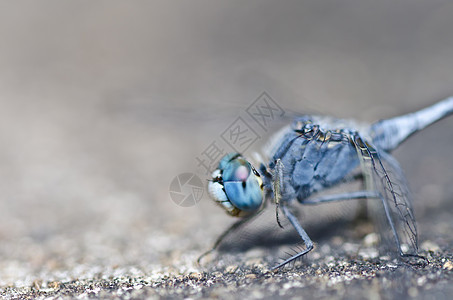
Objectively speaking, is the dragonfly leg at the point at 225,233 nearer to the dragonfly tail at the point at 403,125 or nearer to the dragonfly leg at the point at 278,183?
the dragonfly leg at the point at 278,183

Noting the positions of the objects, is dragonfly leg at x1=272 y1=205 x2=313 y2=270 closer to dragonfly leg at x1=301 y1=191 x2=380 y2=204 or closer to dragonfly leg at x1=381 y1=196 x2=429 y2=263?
dragonfly leg at x1=301 y1=191 x2=380 y2=204

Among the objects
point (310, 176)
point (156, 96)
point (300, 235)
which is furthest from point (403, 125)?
point (156, 96)

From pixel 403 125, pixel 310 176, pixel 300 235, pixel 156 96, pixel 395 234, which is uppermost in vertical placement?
pixel 156 96

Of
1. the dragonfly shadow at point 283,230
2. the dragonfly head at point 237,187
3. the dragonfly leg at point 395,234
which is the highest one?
the dragonfly head at point 237,187

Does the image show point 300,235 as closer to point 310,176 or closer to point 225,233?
point 310,176

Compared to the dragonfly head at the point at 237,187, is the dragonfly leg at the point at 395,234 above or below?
below

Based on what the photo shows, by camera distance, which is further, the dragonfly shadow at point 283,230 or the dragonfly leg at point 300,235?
the dragonfly shadow at point 283,230

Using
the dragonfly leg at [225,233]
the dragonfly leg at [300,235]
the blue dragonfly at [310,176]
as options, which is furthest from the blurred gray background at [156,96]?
the dragonfly leg at [300,235]

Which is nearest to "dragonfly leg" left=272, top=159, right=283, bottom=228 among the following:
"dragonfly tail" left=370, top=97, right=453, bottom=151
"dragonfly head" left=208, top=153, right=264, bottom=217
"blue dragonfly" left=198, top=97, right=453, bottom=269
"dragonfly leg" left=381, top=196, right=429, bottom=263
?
"blue dragonfly" left=198, top=97, right=453, bottom=269
